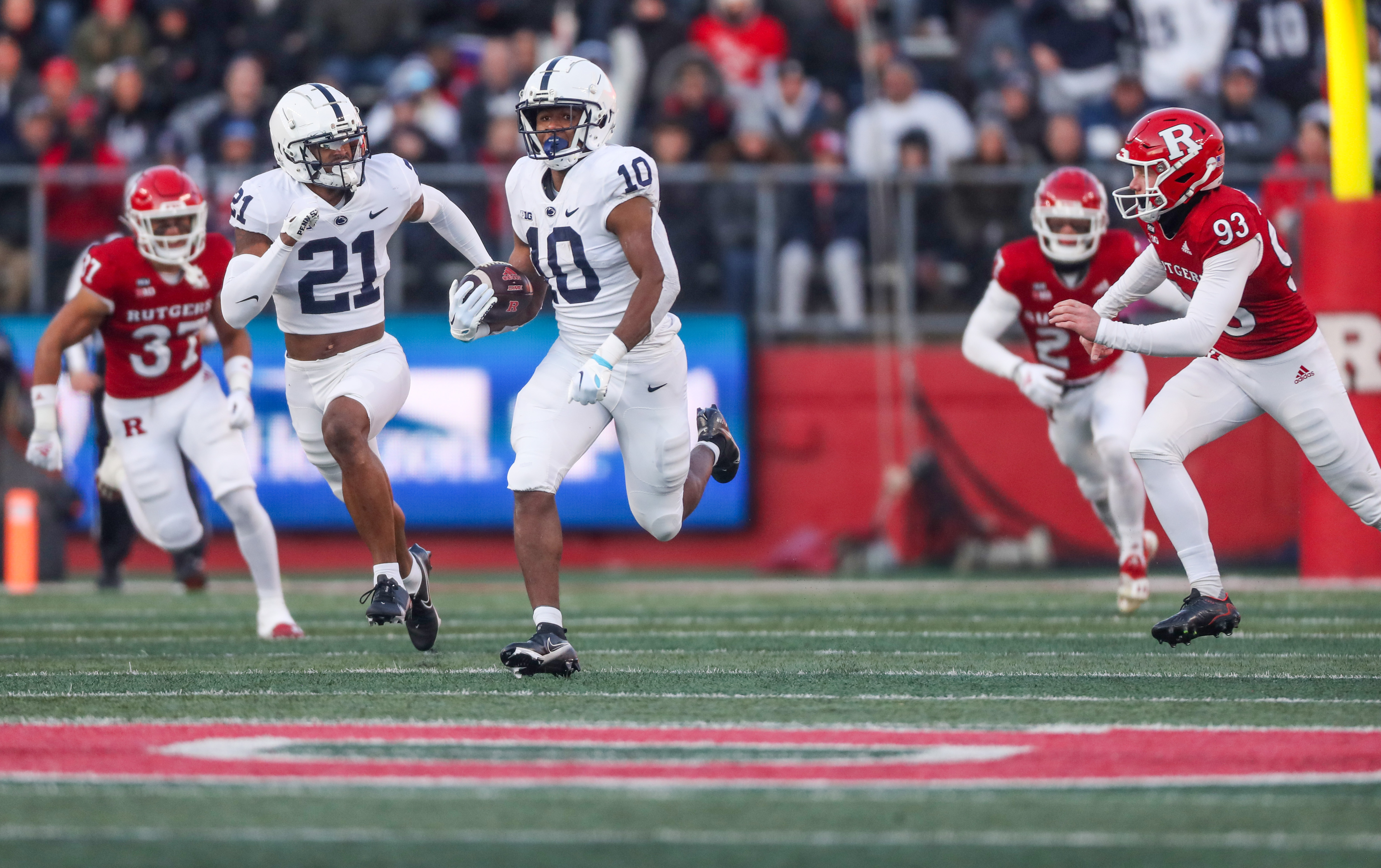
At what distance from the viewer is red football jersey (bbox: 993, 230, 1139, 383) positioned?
25.3 feet

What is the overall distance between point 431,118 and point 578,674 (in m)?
7.02

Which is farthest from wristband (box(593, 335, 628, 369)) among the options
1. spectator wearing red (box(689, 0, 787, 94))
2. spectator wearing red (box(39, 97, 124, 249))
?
spectator wearing red (box(689, 0, 787, 94))

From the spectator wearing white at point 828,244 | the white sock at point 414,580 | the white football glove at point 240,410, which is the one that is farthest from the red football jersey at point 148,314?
the spectator wearing white at point 828,244

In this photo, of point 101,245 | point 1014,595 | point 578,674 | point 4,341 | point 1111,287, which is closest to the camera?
point 578,674

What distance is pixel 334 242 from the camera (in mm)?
6223

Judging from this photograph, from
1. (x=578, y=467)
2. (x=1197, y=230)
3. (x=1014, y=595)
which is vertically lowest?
(x=1014, y=595)

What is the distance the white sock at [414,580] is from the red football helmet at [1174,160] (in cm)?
257

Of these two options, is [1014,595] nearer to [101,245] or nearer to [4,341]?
[101,245]

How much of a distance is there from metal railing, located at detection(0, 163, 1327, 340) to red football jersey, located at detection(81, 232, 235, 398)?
3309mm

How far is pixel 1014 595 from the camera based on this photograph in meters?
8.87

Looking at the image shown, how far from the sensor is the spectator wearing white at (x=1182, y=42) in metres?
12.0

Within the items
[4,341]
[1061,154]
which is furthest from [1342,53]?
[4,341]

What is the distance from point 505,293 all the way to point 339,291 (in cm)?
88

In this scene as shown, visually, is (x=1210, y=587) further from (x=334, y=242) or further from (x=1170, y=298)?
(x=334, y=242)
